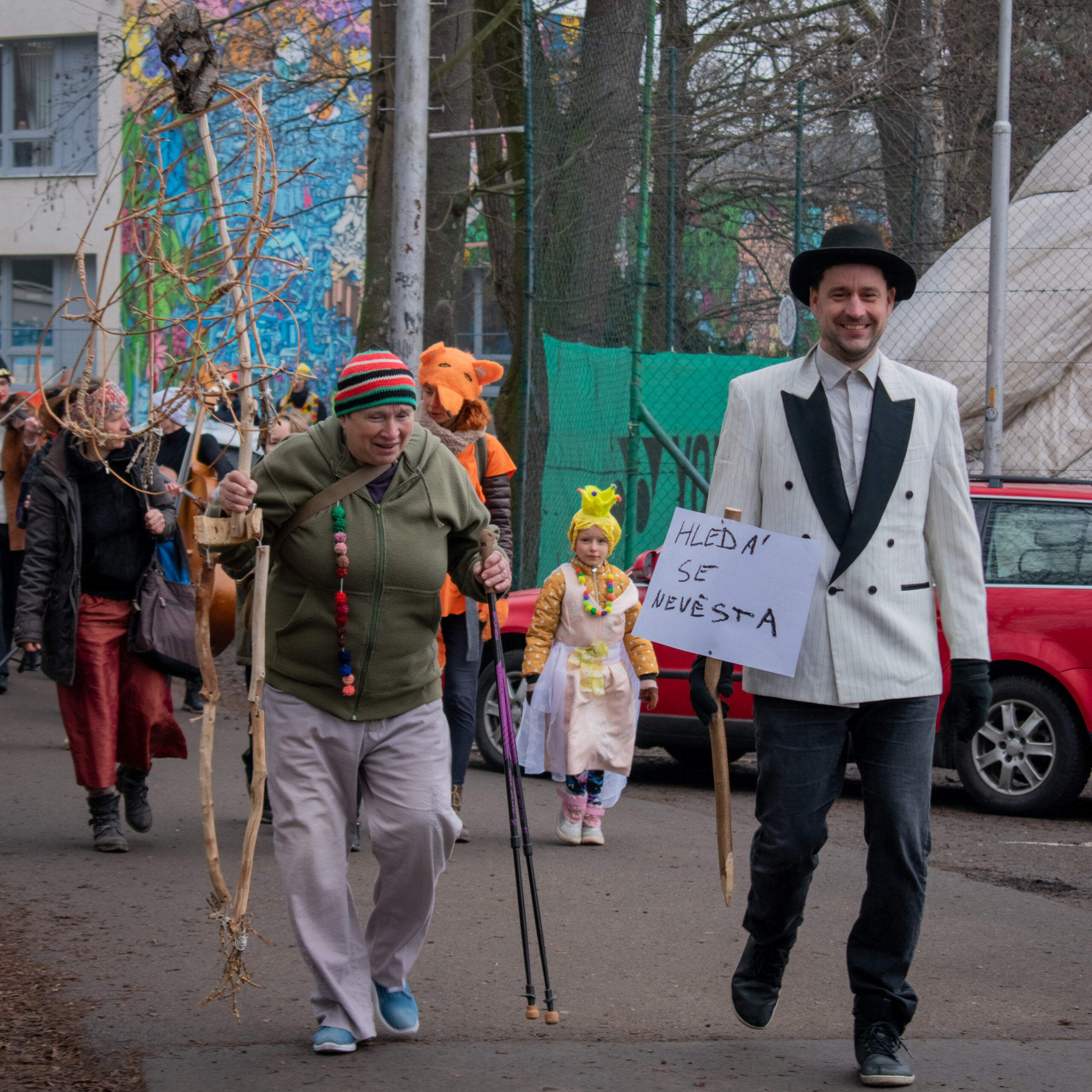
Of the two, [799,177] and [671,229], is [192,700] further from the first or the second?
[799,177]

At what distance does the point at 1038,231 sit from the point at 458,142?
16.8ft

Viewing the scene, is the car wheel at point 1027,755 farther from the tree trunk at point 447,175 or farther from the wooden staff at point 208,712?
the tree trunk at point 447,175

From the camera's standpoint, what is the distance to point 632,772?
980 centimetres

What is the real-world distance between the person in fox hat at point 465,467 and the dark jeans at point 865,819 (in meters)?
3.04

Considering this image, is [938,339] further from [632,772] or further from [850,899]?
[850,899]

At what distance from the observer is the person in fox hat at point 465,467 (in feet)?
23.3

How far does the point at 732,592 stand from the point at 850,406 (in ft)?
1.92

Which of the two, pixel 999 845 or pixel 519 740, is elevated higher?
pixel 519 740

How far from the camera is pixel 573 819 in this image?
7.38 metres

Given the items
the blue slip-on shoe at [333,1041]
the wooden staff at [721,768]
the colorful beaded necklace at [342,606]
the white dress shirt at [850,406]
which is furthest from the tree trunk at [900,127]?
the blue slip-on shoe at [333,1041]

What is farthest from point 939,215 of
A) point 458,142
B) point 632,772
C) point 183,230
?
point 183,230

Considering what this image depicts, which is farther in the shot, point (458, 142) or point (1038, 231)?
point (458, 142)

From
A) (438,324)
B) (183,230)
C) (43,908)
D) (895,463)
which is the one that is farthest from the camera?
(183,230)

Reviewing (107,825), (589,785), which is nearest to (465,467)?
(589,785)
